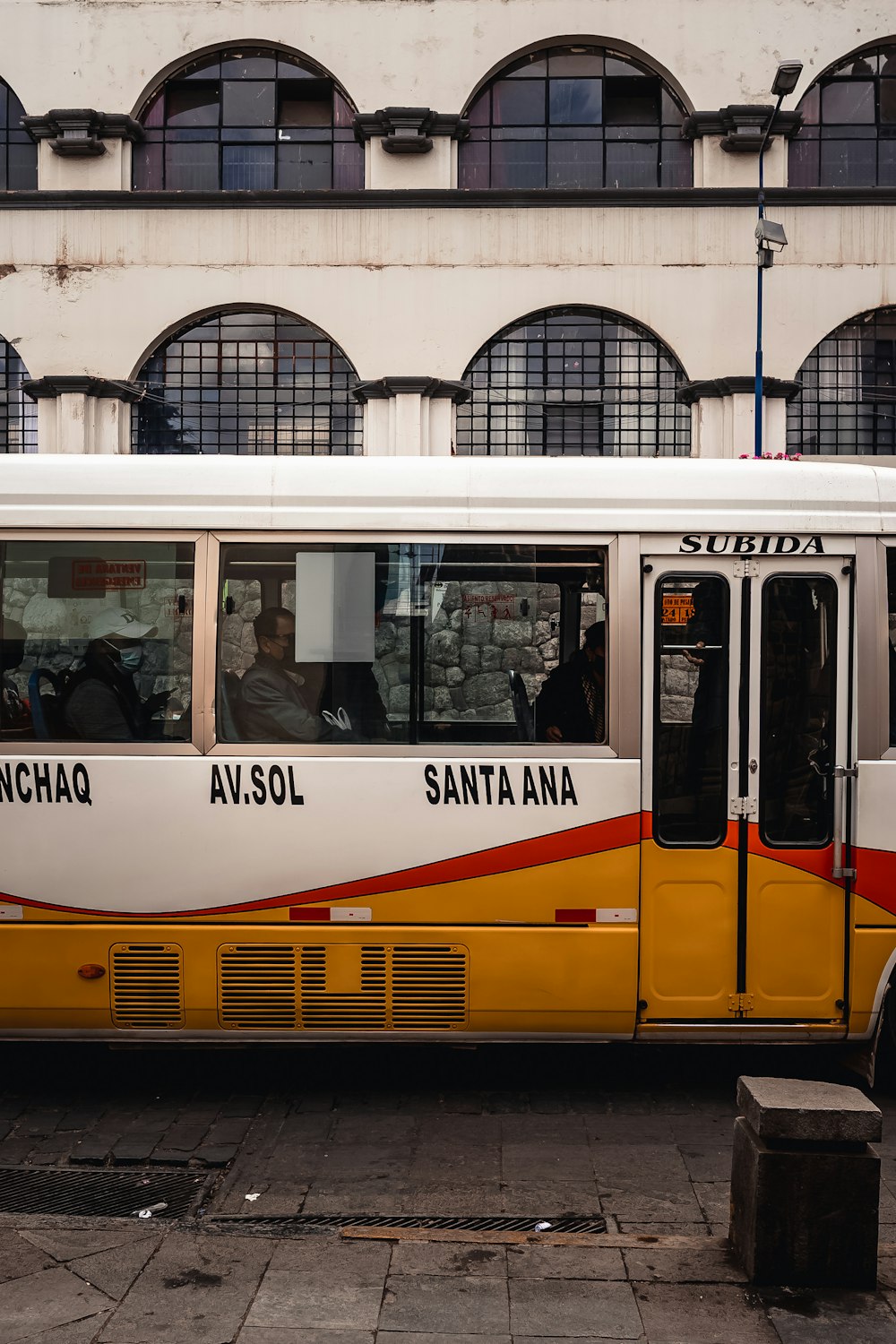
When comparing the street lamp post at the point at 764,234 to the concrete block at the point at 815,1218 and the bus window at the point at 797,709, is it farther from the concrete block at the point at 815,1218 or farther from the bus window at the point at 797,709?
the concrete block at the point at 815,1218

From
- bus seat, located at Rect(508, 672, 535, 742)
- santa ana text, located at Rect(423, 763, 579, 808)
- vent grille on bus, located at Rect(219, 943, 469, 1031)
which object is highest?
bus seat, located at Rect(508, 672, 535, 742)

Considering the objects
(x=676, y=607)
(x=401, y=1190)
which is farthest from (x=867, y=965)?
(x=401, y=1190)

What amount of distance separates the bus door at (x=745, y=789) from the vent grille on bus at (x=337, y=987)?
1047 mm

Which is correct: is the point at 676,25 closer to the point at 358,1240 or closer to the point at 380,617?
the point at 380,617

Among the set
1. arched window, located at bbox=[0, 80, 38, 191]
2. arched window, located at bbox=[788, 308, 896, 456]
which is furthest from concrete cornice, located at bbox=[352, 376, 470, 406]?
arched window, located at bbox=[0, 80, 38, 191]

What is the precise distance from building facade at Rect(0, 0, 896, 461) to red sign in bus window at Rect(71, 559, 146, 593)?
1212 centimetres

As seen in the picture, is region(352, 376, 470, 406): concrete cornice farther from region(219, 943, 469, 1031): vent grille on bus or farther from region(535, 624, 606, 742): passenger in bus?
region(219, 943, 469, 1031): vent grille on bus

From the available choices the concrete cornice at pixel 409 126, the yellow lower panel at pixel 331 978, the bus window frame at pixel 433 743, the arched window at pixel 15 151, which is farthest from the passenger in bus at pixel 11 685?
the arched window at pixel 15 151

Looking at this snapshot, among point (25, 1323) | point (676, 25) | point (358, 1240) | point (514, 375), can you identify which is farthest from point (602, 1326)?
point (676, 25)

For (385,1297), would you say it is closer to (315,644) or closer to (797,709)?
(315,644)

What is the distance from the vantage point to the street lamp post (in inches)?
576

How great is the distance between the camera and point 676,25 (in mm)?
17656

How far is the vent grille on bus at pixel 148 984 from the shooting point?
578 cm

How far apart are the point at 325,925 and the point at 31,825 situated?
155 cm
